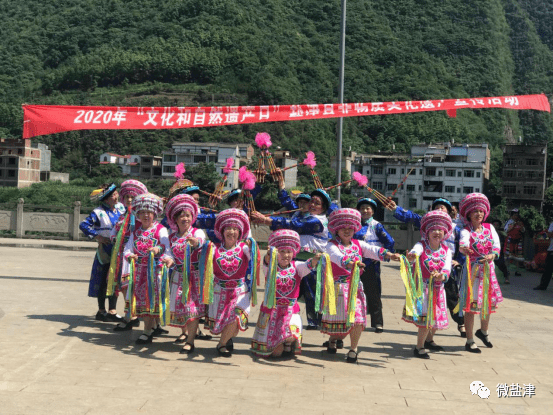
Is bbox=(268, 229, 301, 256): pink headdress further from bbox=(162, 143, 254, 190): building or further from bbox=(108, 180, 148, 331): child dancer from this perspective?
bbox=(162, 143, 254, 190): building

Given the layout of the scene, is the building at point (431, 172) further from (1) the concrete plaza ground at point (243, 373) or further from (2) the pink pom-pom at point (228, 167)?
(1) the concrete plaza ground at point (243, 373)

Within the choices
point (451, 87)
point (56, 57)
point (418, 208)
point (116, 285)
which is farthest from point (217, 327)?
point (56, 57)

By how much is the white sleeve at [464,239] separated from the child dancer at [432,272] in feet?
0.90

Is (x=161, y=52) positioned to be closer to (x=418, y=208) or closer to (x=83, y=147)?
(x=83, y=147)

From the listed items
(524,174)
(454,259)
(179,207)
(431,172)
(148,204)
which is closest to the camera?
(179,207)

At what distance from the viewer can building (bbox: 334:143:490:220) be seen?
8006 centimetres

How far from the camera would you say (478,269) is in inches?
290

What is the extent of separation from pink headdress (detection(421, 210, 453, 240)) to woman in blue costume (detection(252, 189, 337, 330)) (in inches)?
45.5

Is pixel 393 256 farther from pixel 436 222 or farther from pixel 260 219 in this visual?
pixel 260 219

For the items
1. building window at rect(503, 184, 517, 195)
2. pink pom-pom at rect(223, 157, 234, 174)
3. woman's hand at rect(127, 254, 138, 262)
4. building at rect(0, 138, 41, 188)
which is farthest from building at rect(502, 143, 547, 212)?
woman's hand at rect(127, 254, 138, 262)

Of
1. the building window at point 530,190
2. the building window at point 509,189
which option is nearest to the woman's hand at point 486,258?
the building window at point 530,190

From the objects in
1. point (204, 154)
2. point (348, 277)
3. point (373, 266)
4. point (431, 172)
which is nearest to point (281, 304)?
point (348, 277)

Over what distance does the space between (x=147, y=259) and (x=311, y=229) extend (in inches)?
74.4

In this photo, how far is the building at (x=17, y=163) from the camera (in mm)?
89875
